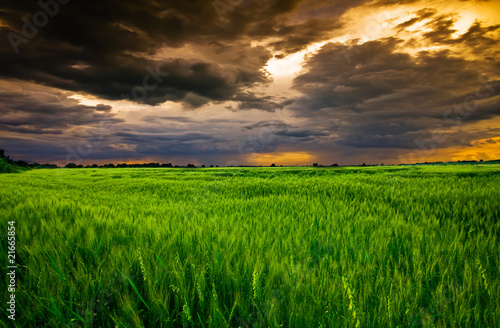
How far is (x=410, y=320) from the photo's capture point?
133 centimetres

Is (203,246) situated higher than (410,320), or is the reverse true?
(203,246)

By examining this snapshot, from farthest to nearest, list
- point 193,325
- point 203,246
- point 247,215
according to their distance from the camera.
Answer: point 247,215
point 203,246
point 193,325

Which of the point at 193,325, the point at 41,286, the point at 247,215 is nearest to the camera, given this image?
the point at 193,325

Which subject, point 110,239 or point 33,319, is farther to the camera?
point 110,239

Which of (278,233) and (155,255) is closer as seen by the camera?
(155,255)

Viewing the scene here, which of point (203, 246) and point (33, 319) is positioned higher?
point (203, 246)

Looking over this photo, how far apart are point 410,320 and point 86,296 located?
2012mm

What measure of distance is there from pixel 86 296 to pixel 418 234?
11.0 ft

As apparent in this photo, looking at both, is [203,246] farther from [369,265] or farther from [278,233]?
[369,265]

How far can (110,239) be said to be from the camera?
239 centimetres

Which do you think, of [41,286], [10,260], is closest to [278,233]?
[41,286]

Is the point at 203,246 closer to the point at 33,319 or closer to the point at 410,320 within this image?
the point at 33,319

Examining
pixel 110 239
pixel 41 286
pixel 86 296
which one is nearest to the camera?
pixel 86 296

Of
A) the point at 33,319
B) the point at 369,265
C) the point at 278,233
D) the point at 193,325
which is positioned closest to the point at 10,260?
the point at 33,319
